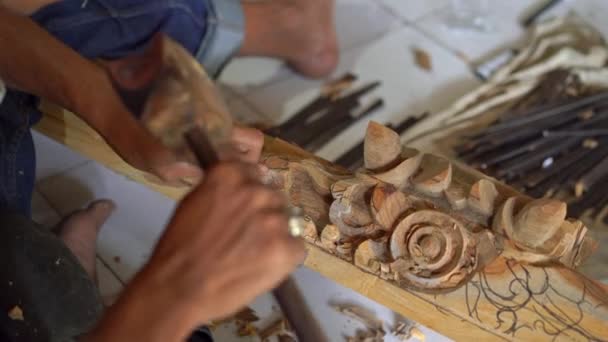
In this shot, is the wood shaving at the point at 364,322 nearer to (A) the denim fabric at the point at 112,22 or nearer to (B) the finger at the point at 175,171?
(B) the finger at the point at 175,171

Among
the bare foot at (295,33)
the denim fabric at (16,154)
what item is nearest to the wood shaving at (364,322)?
the denim fabric at (16,154)

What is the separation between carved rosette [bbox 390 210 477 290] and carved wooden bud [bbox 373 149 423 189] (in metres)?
0.06

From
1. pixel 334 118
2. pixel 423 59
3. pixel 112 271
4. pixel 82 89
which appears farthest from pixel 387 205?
pixel 423 59

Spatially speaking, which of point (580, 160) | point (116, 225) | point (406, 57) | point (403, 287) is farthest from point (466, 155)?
point (116, 225)

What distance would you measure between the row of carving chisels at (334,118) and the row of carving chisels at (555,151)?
0.67 feet

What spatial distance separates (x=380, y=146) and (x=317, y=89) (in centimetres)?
78

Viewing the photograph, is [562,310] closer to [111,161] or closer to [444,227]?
[444,227]

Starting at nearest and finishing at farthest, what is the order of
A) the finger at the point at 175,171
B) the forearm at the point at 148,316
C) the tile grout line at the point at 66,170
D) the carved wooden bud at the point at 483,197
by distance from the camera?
1. the forearm at the point at 148,316
2. the finger at the point at 175,171
3. the carved wooden bud at the point at 483,197
4. the tile grout line at the point at 66,170

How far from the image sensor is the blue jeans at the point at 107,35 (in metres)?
1.13

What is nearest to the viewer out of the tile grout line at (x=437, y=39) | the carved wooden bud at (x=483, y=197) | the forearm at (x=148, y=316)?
the forearm at (x=148, y=316)

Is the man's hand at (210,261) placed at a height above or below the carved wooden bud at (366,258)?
below

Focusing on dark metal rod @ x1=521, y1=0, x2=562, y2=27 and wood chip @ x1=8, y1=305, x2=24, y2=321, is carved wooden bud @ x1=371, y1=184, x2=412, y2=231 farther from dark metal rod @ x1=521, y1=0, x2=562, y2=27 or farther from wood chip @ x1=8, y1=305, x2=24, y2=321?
dark metal rod @ x1=521, y1=0, x2=562, y2=27

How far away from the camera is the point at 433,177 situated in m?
1.00

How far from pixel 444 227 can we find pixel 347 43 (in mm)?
1010
